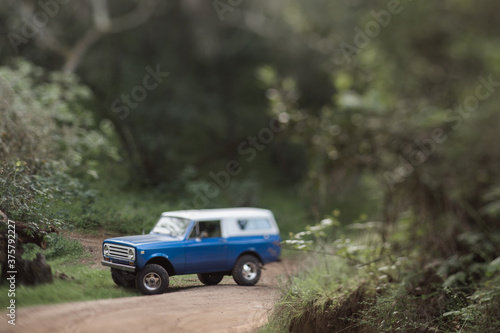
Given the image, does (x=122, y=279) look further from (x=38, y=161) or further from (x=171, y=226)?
(x=38, y=161)

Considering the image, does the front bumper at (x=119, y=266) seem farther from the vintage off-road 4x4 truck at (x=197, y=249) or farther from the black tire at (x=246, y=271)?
the black tire at (x=246, y=271)

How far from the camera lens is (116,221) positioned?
2602mm

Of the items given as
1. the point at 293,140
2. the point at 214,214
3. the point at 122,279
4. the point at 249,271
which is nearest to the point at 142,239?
the point at 122,279

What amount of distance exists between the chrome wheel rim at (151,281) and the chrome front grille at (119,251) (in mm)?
121

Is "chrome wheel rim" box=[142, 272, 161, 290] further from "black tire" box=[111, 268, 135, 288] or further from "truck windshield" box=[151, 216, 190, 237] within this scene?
"truck windshield" box=[151, 216, 190, 237]

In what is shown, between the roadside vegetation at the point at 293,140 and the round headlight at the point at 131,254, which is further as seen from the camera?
the roadside vegetation at the point at 293,140

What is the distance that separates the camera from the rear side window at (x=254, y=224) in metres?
2.85

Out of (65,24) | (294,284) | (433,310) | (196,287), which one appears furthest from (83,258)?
(65,24)

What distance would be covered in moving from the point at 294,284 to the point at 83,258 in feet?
3.96

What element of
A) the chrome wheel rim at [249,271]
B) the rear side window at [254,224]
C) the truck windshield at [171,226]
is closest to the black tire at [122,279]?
the truck windshield at [171,226]

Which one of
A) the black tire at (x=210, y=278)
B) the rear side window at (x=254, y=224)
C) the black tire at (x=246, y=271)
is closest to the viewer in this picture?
the black tire at (x=210, y=278)

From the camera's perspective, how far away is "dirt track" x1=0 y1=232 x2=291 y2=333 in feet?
6.47

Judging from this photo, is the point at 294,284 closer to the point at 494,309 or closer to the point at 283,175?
the point at 494,309

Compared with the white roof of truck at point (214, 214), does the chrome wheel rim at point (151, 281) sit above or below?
below
